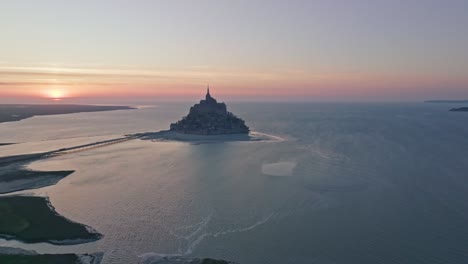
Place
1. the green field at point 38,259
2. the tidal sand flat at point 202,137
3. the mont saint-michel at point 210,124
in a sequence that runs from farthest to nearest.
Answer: the mont saint-michel at point 210,124, the tidal sand flat at point 202,137, the green field at point 38,259

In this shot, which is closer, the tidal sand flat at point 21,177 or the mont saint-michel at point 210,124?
the tidal sand flat at point 21,177

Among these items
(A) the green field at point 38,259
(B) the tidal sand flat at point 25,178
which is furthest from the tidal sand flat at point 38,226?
(B) the tidal sand flat at point 25,178

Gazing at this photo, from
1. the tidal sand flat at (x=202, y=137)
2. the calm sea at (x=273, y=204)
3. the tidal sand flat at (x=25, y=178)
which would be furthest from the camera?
the tidal sand flat at (x=202, y=137)

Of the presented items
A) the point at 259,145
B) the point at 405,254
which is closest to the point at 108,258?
the point at 405,254

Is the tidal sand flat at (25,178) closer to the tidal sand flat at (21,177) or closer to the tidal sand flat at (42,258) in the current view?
the tidal sand flat at (21,177)

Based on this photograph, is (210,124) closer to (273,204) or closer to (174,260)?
(273,204)

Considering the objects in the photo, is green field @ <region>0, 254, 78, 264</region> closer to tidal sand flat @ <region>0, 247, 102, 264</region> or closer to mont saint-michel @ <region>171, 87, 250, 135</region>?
tidal sand flat @ <region>0, 247, 102, 264</region>

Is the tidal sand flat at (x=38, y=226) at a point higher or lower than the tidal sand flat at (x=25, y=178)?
lower

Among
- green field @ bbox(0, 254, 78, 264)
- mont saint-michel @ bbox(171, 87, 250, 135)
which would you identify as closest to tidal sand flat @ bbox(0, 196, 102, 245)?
green field @ bbox(0, 254, 78, 264)
